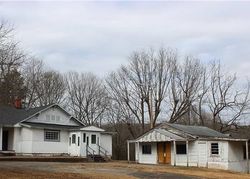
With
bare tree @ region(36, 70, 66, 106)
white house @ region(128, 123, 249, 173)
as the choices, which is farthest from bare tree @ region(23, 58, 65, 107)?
white house @ region(128, 123, 249, 173)

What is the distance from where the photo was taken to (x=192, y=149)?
41.6 metres

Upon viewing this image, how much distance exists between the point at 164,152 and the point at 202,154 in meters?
4.37

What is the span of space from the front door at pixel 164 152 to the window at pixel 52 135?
34.0ft

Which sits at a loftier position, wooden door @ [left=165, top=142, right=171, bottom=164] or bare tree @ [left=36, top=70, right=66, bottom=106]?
bare tree @ [left=36, top=70, right=66, bottom=106]

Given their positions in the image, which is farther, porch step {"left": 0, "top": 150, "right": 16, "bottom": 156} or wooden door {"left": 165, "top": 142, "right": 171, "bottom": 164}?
wooden door {"left": 165, "top": 142, "right": 171, "bottom": 164}

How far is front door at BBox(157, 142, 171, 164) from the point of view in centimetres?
4331

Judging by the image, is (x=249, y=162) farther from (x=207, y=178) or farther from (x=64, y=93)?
(x=64, y=93)

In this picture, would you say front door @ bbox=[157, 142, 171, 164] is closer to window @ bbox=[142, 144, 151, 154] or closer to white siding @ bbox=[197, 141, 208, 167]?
window @ bbox=[142, 144, 151, 154]

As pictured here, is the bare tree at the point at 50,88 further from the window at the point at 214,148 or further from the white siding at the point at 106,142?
the window at the point at 214,148

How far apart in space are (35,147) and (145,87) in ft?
73.2

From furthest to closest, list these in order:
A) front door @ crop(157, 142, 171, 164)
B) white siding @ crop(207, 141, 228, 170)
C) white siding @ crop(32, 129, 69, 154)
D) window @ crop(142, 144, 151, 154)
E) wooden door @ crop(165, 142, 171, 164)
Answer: window @ crop(142, 144, 151, 154)
white siding @ crop(32, 129, 69, 154)
front door @ crop(157, 142, 171, 164)
wooden door @ crop(165, 142, 171, 164)
white siding @ crop(207, 141, 228, 170)

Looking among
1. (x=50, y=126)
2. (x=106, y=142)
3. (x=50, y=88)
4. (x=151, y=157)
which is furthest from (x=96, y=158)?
(x=50, y=88)

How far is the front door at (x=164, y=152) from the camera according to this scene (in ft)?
142

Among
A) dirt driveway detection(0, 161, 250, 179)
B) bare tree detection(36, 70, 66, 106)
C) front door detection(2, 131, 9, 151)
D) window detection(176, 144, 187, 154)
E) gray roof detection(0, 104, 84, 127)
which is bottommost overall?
dirt driveway detection(0, 161, 250, 179)
